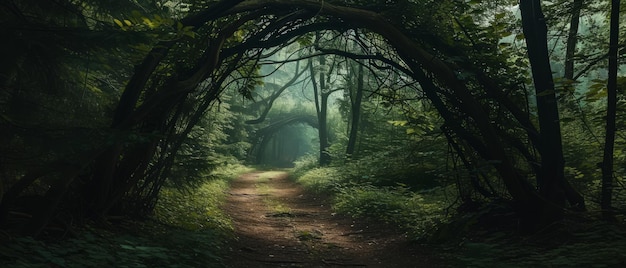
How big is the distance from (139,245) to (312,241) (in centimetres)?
360

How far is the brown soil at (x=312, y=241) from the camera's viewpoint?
6.19 meters

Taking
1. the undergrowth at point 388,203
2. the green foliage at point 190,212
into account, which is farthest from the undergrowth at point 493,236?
the green foliage at point 190,212

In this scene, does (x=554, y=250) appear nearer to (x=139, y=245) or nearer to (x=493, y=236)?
(x=493, y=236)

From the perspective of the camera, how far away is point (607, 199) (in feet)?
16.4

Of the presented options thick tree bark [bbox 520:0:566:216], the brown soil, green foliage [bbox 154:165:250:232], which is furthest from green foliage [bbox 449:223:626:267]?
green foliage [bbox 154:165:250:232]

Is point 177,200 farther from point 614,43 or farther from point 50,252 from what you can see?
point 614,43

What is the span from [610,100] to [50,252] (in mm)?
6117

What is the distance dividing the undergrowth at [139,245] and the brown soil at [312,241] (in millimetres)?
452

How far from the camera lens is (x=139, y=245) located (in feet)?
Answer: 16.1

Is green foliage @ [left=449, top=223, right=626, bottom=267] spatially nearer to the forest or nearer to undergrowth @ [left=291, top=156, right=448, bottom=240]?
the forest

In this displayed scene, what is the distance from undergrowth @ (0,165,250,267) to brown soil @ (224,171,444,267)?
17.8 inches

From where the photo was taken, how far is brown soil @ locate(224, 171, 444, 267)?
244 inches

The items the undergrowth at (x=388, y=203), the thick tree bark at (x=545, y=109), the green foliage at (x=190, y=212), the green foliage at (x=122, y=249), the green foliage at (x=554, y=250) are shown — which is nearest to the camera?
the green foliage at (x=122, y=249)

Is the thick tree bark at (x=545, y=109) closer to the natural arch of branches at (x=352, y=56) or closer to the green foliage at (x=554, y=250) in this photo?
the natural arch of branches at (x=352, y=56)
